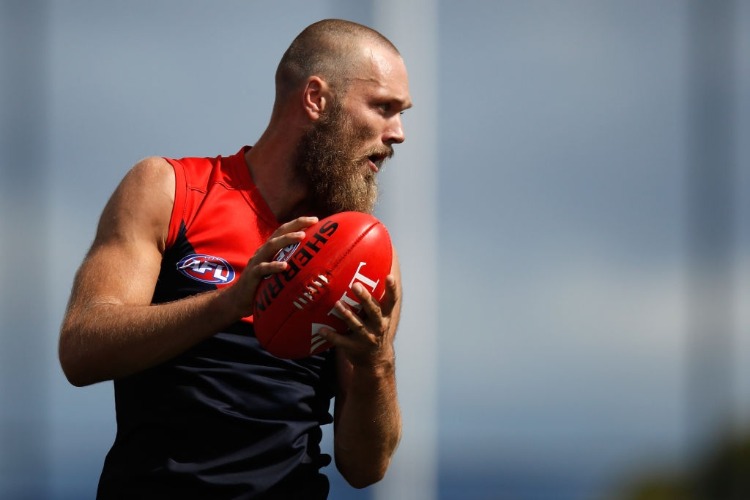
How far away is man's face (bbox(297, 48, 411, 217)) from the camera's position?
3.48 metres

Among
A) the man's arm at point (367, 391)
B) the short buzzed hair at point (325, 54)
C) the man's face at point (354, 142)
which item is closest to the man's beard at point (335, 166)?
the man's face at point (354, 142)

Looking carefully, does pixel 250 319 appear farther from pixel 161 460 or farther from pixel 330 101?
pixel 330 101

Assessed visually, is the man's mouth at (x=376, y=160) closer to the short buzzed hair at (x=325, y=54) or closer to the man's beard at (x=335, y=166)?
the man's beard at (x=335, y=166)

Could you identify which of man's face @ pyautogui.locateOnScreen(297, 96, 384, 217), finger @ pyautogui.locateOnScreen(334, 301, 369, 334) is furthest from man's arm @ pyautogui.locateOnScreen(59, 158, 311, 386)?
man's face @ pyautogui.locateOnScreen(297, 96, 384, 217)

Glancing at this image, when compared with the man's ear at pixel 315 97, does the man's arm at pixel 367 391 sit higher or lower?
lower

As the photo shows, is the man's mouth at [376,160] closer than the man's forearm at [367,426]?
No

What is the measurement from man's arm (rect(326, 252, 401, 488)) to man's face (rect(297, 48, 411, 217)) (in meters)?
0.24

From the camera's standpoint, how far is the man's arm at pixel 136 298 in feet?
9.56

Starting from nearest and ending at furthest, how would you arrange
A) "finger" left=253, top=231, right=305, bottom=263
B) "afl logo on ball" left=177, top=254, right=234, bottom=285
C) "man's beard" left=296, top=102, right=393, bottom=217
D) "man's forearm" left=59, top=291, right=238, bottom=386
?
"finger" left=253, top=231, right=305, bottom=263 → "man's forearm" left=59, top=291, right=238, bottom=386 → "afl logo on ball" left=177, top=254, right=234, bottom=285 → "man's beard" left=296, top=102, right=393, bottom=217

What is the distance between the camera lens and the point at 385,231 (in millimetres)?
3090

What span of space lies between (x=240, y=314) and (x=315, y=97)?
87 centimetres

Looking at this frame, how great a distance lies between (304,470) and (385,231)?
27.7 inches

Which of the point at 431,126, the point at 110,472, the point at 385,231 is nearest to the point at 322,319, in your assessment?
the point at 385,231

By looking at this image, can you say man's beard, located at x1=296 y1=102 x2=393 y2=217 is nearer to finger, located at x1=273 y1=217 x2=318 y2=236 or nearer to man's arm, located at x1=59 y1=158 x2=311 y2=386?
man's arm, located at x1=59 y1=158 x2=311 y2=386
